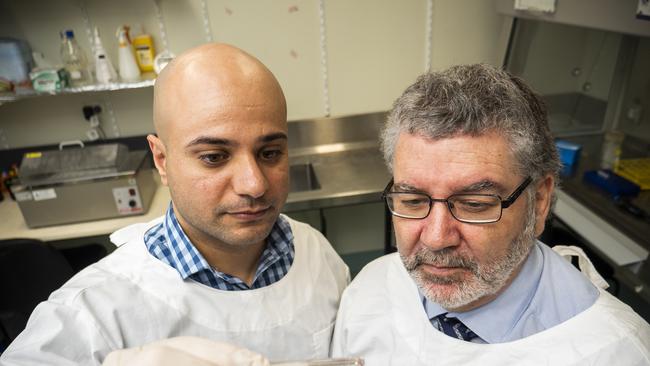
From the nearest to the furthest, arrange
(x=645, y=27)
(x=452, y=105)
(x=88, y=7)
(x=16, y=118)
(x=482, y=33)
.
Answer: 1. (x=452, y=105)
2. (x=645, y=27)
3. (x=88, y=7)
4. (x=16, y=118)
5. (x=482, y=33)

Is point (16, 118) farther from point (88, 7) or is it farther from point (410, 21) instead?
point (410, 21)

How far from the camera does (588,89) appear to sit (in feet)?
8.29

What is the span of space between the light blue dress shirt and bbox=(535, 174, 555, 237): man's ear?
8cm

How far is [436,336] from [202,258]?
Answer: 0.58m

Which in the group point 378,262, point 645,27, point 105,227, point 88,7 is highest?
point 88,7

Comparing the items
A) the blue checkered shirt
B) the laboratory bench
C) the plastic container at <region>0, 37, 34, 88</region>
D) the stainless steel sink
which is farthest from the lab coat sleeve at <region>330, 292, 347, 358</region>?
the plastic container at <region>0, 37, 34, 88</region>

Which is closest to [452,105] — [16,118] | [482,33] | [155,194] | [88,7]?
[155,194]

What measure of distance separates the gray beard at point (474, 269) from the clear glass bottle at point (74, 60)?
2.31 m

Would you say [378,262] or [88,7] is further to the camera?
[88,7]

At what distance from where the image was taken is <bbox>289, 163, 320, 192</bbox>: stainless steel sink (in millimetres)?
2609

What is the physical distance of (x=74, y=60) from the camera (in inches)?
92.4

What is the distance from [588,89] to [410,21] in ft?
3.98

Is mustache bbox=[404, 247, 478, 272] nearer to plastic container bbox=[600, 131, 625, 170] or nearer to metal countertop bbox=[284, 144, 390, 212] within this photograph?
metal countertop bbox=[284, 144, 390, 212]

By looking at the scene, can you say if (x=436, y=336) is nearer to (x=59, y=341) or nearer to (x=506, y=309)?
(x=506, y=309)
